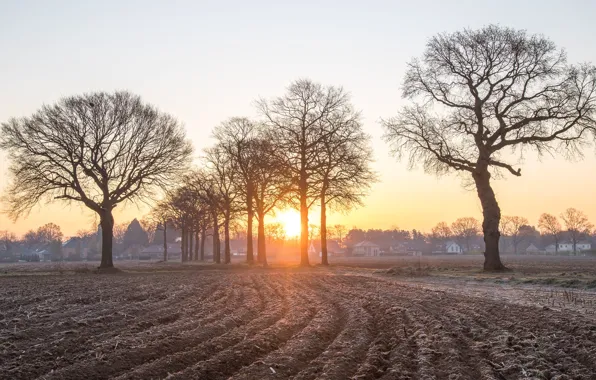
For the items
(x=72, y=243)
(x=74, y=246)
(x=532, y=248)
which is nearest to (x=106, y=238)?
(x=74, y=246)

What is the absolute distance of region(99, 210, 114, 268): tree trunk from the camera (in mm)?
35750

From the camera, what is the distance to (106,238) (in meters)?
36.4

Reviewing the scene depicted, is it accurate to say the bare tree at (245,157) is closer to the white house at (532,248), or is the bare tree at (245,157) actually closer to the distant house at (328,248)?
the distant house at (328,248)

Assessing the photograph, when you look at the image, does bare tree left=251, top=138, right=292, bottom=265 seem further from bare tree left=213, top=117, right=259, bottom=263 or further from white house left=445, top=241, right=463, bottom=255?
white house left=445, top=241, right=463, bottom=255

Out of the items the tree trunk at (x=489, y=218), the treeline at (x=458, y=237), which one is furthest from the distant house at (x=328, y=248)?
the tree trunk at (x=489, y=218)

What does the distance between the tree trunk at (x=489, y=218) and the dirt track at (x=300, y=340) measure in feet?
47.7

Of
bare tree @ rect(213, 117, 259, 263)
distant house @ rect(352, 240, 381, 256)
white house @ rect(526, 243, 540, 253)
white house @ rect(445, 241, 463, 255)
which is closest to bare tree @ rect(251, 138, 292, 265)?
bare tree @ rect(213, 117, 259, 263)

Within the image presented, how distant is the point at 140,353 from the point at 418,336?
14.1ft

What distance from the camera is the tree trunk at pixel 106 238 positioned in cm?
3575

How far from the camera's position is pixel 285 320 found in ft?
35.2

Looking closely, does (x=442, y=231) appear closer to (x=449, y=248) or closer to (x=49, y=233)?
(x=449, y=248)

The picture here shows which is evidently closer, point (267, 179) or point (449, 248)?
point (267, 179)

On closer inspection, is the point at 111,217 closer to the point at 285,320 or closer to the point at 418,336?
the point at 285,320

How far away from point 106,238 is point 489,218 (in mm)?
24735
